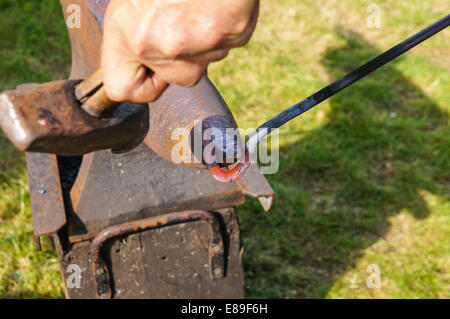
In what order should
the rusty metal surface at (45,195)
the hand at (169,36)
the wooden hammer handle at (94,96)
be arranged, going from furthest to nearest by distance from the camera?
the rusty metal surface at (45,195) → the wooden hammer handle at (94,96) → the hand at (169,36)

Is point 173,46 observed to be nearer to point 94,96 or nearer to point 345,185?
point 94,96

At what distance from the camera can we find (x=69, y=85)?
3.36 ft

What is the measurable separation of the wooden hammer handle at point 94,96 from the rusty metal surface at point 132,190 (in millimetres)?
513

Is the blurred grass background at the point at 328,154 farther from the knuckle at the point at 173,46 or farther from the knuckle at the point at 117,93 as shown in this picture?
the knuckle at the point at 173,46

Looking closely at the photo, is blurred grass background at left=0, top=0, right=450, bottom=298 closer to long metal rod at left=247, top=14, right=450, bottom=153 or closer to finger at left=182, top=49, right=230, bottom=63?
long metal rod at left=247, top=14, right=450, bottom=153

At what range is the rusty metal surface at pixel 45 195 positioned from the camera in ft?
4.90

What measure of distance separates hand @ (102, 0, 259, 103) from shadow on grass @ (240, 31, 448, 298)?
161 cm

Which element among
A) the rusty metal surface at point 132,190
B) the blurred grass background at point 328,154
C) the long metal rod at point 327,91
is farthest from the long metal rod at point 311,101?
the blurred grass background at point 328,154

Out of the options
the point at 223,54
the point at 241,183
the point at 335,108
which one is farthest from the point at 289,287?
the point at 223,54

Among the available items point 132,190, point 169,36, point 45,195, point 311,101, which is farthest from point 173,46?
point 45,195

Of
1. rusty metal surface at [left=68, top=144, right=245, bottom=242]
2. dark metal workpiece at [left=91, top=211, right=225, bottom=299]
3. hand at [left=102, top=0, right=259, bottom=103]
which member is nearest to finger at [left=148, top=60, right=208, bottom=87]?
hand at [left=102, top=0, right=259, bottom=103]

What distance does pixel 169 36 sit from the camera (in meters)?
0.76

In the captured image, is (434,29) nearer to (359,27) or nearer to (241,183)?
(241,183)

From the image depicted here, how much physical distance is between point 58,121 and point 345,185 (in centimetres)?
211
